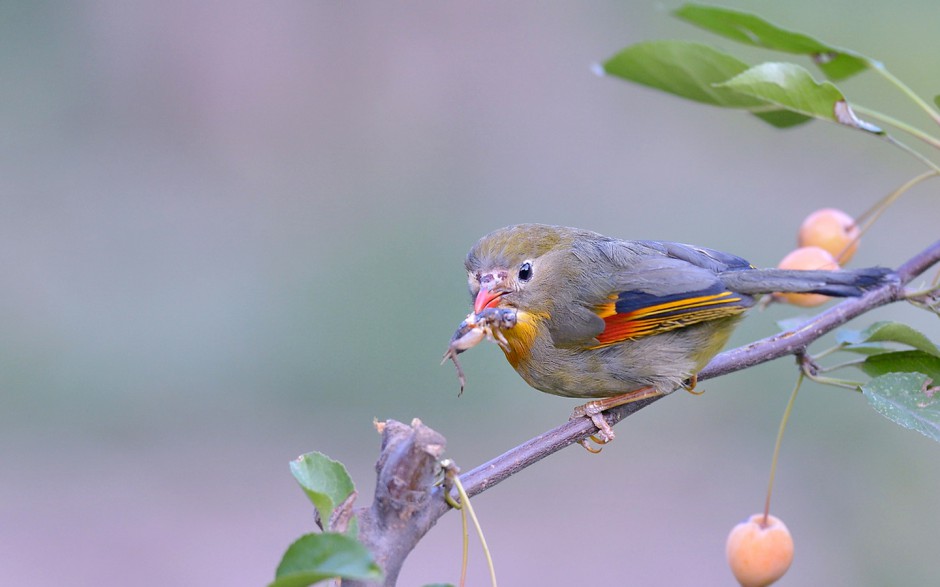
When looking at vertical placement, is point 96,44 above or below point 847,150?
above

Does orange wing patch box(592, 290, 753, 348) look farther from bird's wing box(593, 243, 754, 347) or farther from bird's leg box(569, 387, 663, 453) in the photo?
bird's leg box(569, 387, 663, 453)

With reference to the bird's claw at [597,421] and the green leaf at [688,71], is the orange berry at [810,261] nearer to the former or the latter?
the green leaf at [688,71]

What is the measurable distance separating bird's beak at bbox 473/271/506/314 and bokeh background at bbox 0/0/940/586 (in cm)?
356

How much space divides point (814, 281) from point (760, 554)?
0.81 meters

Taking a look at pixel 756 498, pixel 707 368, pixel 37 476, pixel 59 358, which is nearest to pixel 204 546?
pixel 37 476

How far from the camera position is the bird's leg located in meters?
3.12

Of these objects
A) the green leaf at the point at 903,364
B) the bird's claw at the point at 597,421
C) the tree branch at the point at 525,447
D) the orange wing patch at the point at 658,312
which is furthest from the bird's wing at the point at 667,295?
the green leaf at the point at 903,364

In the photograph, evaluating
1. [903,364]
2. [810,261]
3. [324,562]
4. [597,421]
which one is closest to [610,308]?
[597,421]

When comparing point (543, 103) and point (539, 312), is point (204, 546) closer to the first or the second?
point (539, 312)

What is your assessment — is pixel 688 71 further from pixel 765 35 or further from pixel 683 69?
pixel 765 35

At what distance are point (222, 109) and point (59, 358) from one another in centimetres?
448

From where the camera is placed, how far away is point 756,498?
7.34 m

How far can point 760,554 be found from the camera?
2.81m

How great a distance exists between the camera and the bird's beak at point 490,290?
3.55 meters
